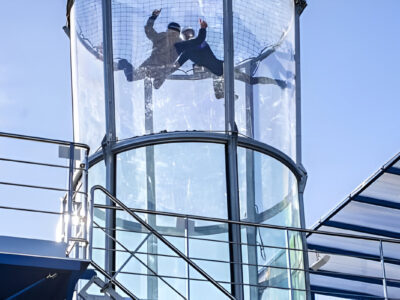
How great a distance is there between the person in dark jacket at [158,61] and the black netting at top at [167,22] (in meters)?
0.05

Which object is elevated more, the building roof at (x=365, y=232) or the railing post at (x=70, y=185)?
the building roof at (x=365, y=232)

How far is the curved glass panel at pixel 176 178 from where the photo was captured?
898 centimetres

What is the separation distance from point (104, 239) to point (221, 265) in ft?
3.54

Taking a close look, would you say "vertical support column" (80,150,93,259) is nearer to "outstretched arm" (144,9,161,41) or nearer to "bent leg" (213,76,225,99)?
"bent leg" (213,76,225,99)

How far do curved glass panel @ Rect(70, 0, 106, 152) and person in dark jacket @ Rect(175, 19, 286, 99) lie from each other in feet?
2.64

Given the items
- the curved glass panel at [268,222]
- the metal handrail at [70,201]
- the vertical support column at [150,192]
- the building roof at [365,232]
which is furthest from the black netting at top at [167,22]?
the building roof at [365,232]

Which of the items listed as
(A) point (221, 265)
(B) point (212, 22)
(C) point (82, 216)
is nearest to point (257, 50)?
(B) point (212, 22)

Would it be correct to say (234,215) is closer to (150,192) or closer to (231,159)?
(231,159)

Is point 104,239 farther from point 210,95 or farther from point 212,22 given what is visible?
point 212,22

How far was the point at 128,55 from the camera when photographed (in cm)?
955

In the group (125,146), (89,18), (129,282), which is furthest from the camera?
(89,18)

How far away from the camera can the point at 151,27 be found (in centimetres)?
967

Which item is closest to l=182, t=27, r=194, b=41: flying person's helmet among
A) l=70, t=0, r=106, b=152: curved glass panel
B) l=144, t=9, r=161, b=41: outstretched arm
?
l=144, t=9, r=161, b=41: outstretched arm

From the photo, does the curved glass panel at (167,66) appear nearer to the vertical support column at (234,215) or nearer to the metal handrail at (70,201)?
the vertical support column at (234,215)
